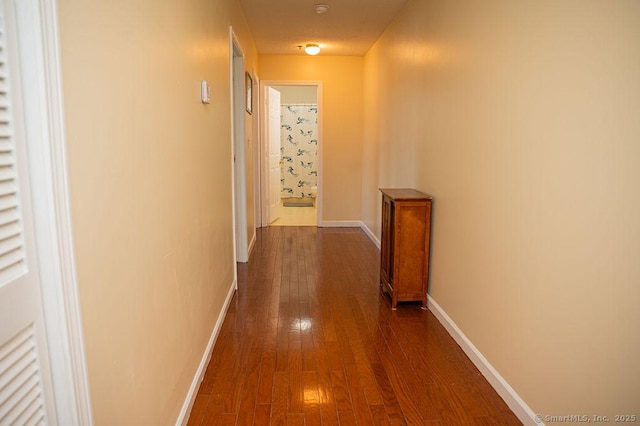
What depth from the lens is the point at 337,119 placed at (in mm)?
6430

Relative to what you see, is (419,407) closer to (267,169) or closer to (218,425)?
(218,425)

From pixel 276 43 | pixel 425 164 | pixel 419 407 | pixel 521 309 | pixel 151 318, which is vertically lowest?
pixel 419 407

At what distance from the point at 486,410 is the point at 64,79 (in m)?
2.07

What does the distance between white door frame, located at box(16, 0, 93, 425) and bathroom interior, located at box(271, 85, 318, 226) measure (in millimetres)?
8240

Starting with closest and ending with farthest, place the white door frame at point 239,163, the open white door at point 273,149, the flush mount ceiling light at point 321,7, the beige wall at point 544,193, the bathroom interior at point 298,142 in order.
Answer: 1. the beige wall at point 544,193
2. the flush mount ceiling light at point 321,7
3. the white door frame at point 239,163
4. the open white door at point 273,149
5. the bathroom interior at point 298,142

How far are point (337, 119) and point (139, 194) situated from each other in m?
5.22

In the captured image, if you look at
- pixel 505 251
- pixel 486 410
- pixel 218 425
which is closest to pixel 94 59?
pixel 218 425

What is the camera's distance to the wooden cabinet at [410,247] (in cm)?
328

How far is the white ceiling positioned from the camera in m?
4.08

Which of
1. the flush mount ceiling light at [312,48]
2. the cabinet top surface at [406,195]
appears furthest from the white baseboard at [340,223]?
the cabinet top surface at [406,195]

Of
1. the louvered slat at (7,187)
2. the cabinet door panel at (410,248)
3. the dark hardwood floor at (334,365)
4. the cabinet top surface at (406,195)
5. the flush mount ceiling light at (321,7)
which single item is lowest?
the dark hardwood floor at (334,365)

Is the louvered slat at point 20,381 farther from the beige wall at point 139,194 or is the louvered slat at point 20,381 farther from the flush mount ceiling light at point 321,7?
the flush mount ceiling light at point 321,7

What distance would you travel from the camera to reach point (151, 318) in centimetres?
154

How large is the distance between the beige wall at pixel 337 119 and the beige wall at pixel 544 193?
3.26m
